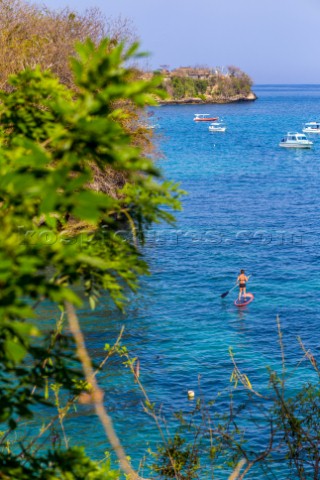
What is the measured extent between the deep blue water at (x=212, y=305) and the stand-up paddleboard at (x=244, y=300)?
404mm

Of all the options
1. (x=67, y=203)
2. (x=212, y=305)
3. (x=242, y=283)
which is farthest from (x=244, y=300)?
(x=67, y=203)

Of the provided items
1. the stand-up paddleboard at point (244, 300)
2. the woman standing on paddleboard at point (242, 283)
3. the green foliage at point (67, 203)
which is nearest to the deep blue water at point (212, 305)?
the stand-up paddleboard at point (244, 300)

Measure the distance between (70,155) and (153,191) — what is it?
5.70 feet

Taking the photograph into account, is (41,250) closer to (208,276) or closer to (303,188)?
(208,276)

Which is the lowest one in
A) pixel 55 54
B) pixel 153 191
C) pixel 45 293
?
pixel 45 293

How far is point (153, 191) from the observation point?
6.07 meters

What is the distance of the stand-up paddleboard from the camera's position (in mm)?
34500

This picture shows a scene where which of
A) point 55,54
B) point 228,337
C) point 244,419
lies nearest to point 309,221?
point 55,54

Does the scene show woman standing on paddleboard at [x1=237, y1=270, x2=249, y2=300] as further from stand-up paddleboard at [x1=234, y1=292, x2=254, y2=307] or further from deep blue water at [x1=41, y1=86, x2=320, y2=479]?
deep blue water at [x1=41, y1=86, x2=320, y2=479]

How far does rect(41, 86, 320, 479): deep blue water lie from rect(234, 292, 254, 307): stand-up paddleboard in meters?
0.40

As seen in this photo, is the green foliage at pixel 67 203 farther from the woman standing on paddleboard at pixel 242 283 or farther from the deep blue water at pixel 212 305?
the woman standing on paddleboard at pixel 242 283

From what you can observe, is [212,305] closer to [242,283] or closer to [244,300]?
[244,300]

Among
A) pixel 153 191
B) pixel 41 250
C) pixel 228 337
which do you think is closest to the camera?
pixel 41 250

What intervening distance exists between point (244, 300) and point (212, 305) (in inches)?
57.5
